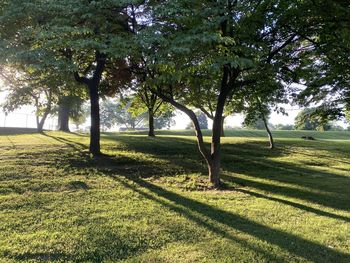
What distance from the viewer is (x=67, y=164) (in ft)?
38.2

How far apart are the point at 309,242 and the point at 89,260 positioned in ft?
11.7

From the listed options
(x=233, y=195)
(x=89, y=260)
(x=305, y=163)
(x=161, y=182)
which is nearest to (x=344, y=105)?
(x=305, y=163)

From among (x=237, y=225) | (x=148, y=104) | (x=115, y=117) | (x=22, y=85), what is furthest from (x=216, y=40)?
(x=115, y=117)

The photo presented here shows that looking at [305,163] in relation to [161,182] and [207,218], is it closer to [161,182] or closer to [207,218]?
[161,182]

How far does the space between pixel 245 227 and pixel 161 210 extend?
6.00 feet

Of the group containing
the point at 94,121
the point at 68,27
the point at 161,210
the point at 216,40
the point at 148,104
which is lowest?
the point at 161,210

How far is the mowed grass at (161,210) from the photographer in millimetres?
5336

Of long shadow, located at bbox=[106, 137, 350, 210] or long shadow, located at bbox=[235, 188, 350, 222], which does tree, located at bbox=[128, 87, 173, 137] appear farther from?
long shadow, located at bbox=[235, 188, 350, 222]

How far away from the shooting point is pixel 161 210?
7.43 metres

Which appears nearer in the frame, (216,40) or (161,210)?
(216,40)

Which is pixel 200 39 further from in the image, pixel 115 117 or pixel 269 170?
pixel 115 117

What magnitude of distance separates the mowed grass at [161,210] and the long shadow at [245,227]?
0.06 ft

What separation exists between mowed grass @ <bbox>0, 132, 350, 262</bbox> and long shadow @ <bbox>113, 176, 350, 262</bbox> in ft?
0.06

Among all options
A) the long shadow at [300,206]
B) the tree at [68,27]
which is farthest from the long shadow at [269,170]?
the tree at [68,27]
